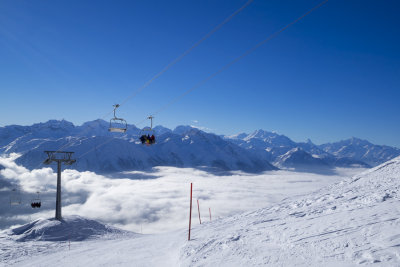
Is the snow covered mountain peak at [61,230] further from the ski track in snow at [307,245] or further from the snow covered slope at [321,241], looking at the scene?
the snow covered slope at [321,241]

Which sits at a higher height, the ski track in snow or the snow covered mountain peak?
the ski track in snow

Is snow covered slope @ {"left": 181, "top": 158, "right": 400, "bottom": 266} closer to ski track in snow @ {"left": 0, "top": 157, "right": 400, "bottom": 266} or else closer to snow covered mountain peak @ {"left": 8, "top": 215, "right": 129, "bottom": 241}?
ski track in snow @ {"left": 0, "top": 157, "right": 400, "bottom": 266}

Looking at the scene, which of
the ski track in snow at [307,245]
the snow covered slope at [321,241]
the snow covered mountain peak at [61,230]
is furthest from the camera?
the snow covered mountain peak at [61,230]

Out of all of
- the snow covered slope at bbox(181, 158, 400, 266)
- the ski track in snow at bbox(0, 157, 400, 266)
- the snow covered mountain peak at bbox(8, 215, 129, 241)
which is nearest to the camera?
the snow covered slope at bbox(181, 158, 400, 266)

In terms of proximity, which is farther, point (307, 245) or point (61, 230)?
point (61, 230)

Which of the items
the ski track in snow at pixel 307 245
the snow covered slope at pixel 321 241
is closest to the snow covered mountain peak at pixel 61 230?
the ski track in snow at pixel 307 245

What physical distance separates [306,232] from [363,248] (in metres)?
3.36

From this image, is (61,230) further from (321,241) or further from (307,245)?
(321,241)

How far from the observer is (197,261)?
464 inches

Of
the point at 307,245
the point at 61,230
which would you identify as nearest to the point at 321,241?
the point at 307,245

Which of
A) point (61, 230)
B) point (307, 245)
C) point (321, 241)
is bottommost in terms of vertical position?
point (61, 230)

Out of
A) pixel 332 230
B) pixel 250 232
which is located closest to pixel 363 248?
pixel 332 230

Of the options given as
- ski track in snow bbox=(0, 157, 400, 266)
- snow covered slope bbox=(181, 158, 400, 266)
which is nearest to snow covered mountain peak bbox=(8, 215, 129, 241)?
ski track in snow bbox=(0, 157, 400, 266)

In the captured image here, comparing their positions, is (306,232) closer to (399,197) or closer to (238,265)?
(238,265)
